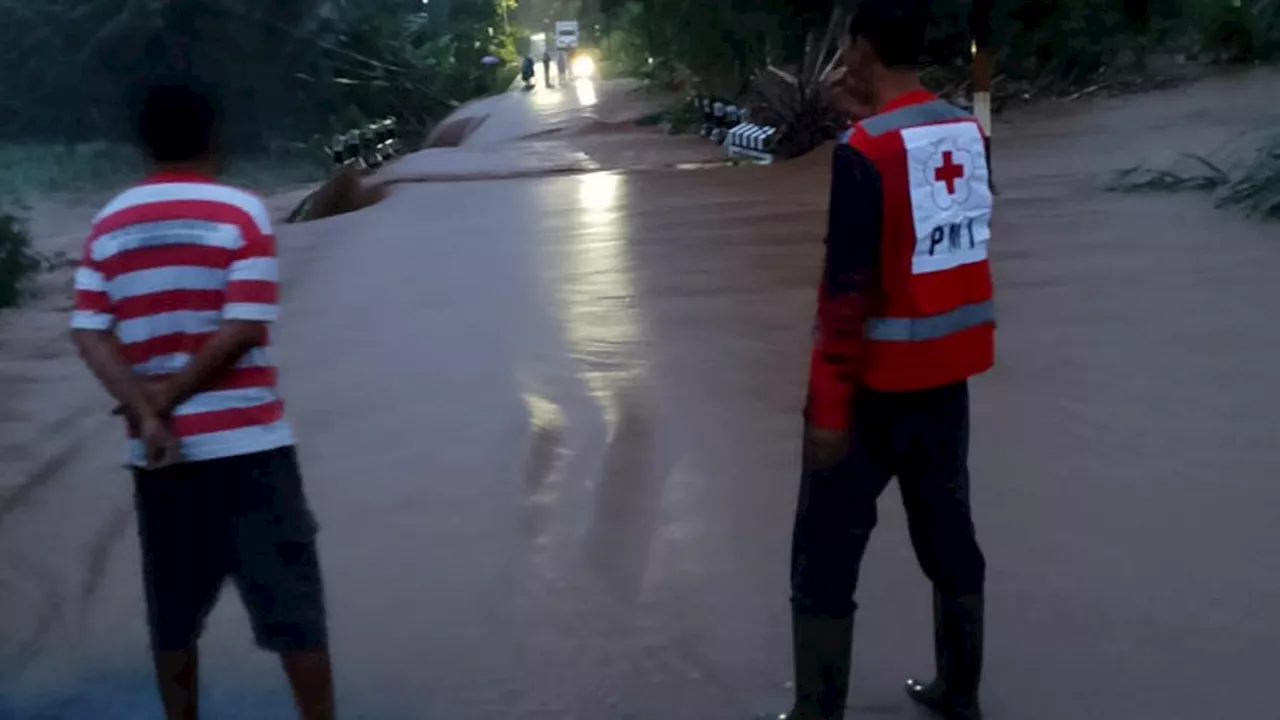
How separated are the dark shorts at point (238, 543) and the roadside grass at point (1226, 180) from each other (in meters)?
8.52

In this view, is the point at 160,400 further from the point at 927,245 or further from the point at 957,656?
the point at 957,656

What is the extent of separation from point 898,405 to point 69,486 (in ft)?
14.3

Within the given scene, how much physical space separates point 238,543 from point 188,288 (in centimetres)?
55

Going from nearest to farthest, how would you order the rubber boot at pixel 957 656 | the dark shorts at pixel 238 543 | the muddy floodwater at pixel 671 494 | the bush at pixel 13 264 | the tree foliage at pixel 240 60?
the dark shorts at pixel 238 543, the rubber boot at pixel 957 656, the muddy floodwater at pixel 671 494, the bush at pixel 13 264, the tree foliage at pixel 240 60

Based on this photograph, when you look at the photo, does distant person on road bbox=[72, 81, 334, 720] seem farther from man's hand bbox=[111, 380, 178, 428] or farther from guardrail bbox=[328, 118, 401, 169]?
guardrail bbox=[328, 118, 401, 169]

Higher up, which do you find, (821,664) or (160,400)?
(160,400)

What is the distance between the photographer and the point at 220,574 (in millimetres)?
3350

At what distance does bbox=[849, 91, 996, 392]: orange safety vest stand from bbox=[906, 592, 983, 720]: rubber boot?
0.58 metres

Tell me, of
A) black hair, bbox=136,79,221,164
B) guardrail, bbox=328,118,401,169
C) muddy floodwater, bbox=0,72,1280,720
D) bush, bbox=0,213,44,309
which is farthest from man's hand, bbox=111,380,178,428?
guardrail, bbox=328,118,401,169

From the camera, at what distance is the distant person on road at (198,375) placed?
3.09 metres

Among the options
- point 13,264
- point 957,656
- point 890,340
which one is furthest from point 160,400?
point 13,264

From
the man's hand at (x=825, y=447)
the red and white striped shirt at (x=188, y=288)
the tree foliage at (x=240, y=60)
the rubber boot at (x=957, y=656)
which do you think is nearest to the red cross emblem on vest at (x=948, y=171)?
the man's hand at (x=825, y=447)

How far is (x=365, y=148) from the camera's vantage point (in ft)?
89.7

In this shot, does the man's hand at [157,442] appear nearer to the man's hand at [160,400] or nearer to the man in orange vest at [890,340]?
the man's hand at [160,400]
